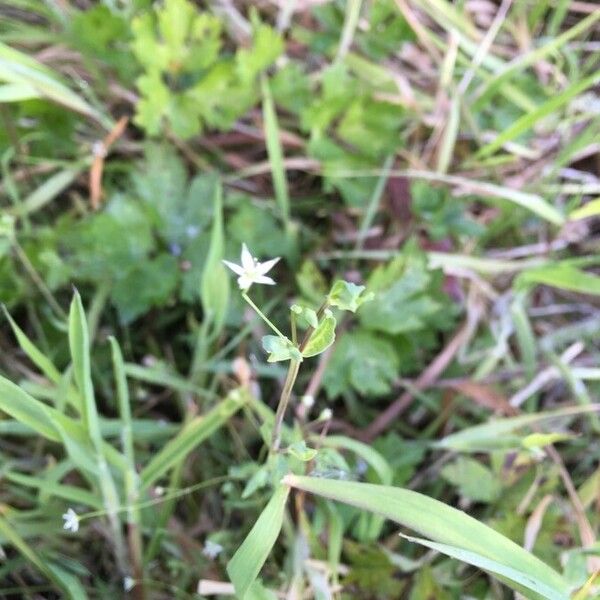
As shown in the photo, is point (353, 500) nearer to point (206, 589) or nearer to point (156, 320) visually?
point (206, 589)

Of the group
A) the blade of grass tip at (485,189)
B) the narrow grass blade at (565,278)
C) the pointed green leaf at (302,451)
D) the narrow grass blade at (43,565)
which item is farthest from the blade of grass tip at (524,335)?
the narrow grass blade at (43,565)

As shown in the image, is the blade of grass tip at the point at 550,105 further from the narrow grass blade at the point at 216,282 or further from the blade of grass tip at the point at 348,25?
the narrow grass blade at the point at 216,282

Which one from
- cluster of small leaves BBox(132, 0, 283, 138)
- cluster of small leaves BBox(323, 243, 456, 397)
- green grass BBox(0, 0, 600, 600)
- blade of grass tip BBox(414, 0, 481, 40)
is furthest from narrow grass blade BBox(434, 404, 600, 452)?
blade of grass tip BBox(414, 0, 481, 40)

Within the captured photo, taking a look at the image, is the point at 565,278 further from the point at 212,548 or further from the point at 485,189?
the point at 212,548

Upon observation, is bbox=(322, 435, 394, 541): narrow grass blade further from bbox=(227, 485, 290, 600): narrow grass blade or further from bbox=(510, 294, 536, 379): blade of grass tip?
bbox=(510, 294, 536, 379): blade of grass tip

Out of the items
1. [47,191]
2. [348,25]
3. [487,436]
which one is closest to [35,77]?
[47,191]

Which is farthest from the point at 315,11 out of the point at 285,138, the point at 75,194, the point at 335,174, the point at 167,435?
the point at 167,435
